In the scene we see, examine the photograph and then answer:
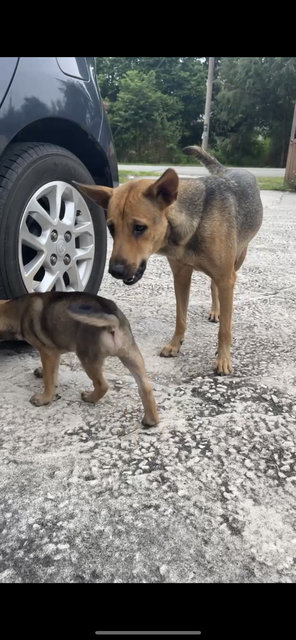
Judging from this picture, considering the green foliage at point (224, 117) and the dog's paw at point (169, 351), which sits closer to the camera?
the dog's paw at point (169, 351)

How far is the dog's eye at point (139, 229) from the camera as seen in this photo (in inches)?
104

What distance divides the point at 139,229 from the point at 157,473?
126cm

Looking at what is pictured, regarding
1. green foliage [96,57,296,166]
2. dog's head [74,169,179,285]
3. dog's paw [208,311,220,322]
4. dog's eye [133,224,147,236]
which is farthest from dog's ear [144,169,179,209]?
green foliage [96,57,296,166]

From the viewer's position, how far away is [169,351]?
340cm

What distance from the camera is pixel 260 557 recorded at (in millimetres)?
1741

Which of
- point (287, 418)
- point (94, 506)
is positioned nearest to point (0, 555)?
point (94, 506)

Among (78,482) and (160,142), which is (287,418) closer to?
(78,482)

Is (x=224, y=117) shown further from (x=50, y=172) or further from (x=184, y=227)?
(x=184, y=227)

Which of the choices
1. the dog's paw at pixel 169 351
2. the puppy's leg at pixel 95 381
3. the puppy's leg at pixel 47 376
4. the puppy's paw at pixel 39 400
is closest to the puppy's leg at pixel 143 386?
the puppy's leg at pixel 95 381

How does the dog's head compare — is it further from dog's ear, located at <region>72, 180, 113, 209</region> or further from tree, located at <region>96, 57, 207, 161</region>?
tree, located at <region>96, 57, 207, 161</region>

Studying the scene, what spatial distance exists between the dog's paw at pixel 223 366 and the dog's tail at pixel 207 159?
60.2 inches

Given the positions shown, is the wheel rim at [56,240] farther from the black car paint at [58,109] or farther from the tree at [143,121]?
the tree at [143,121]
